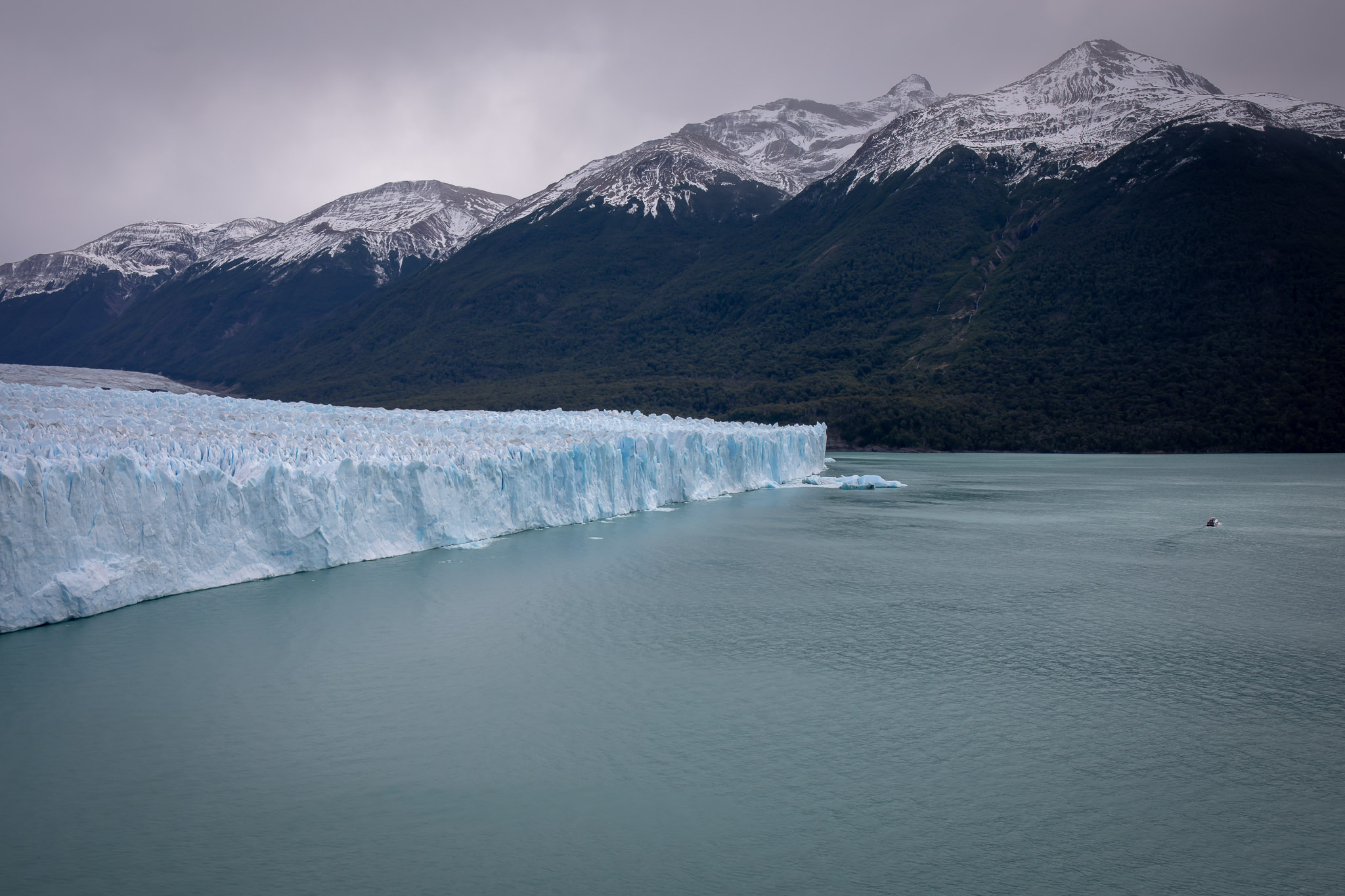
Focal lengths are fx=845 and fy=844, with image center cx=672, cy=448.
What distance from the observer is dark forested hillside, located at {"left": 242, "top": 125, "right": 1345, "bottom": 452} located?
42.7m

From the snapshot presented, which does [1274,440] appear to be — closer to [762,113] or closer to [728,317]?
[728,317]

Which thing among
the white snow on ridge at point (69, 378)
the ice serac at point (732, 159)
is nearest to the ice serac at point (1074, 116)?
the ice serac at point (732, 159)

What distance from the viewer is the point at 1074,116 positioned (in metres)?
75.2

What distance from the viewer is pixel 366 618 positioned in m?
10.0

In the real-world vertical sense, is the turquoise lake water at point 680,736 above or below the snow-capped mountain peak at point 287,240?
below

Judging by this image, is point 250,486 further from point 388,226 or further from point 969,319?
point 388,226

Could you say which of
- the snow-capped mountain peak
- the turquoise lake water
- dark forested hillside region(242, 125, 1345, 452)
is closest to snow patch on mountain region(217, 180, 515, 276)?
the snow-capped mountain peak

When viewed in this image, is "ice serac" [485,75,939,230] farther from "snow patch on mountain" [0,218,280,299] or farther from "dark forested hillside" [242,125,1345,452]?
"snow patch on mountain" [0,218,280,299]

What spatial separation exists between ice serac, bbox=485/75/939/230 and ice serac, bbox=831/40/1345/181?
1681cm

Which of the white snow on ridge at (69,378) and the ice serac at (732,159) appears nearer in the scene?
the white snow on ridge at (69,378)

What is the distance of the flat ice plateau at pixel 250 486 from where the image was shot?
888cm

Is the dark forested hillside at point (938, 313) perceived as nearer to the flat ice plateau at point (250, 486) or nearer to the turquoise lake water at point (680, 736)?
the flat ice plateau at point (250, 486)

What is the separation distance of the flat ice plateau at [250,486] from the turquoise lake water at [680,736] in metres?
0.52

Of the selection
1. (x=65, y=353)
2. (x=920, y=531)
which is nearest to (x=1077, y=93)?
(x=920, y=531)
